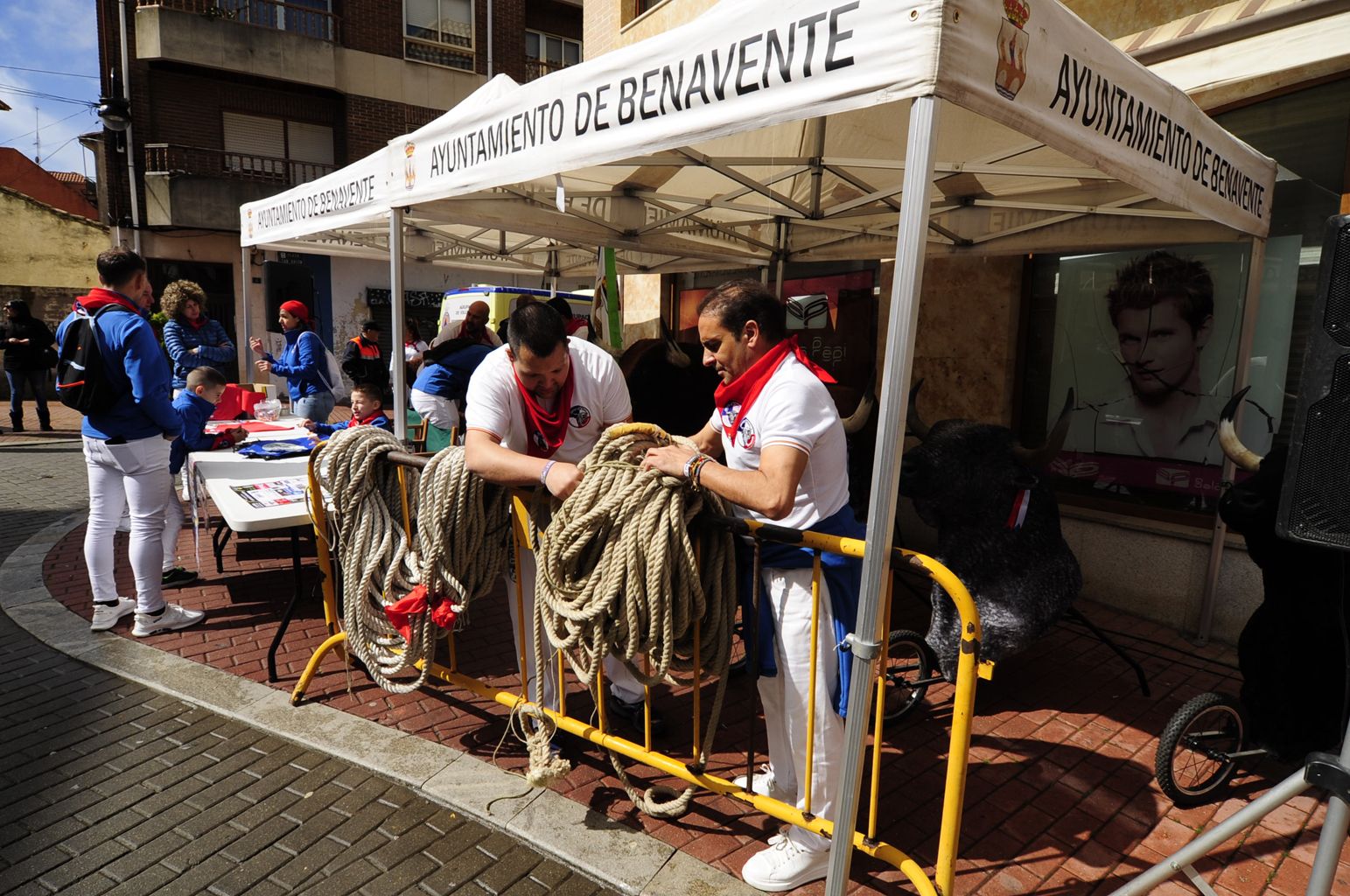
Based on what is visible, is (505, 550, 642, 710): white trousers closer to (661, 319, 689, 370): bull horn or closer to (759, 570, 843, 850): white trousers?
(759, 570, 843, 850): white trousers

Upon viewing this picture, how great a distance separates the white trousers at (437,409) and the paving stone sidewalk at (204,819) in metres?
2.54

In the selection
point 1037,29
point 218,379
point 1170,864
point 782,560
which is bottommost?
point 1170,864

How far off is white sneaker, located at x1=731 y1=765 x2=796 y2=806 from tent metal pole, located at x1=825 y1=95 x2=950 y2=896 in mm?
472

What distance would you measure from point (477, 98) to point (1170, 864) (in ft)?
14.2

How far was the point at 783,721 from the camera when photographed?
2572mm

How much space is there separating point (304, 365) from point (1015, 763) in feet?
21.7

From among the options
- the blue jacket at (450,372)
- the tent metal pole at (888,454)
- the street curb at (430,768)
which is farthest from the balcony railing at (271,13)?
the tent metal pole at (888,454)

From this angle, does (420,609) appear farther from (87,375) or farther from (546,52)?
(546,52)

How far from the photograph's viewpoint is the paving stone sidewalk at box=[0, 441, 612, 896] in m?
2.50

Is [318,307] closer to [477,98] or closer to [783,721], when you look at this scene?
[477,98]

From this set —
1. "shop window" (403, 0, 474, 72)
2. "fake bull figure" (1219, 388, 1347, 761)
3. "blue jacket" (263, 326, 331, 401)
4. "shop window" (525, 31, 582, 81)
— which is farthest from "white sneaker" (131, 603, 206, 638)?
"shop window" (525, 31, 582, 81)

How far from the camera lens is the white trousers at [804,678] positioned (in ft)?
7.82

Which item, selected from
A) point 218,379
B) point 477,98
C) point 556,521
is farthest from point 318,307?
point 556,521

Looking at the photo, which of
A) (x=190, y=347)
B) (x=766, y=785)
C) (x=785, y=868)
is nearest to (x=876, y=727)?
(x=785, y=868)
